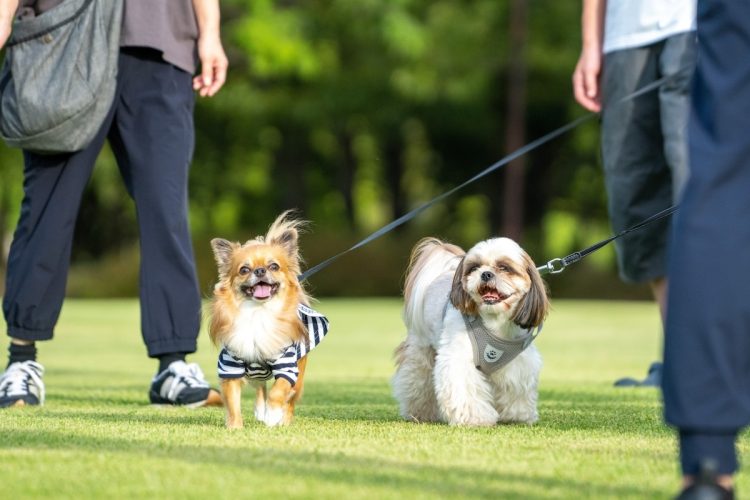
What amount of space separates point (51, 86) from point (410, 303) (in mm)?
1793

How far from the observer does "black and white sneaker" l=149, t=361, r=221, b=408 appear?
582 centimetres

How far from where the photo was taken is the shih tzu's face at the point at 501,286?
5.25 metres

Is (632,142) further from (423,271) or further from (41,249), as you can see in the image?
(41,249)

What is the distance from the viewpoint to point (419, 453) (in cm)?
396

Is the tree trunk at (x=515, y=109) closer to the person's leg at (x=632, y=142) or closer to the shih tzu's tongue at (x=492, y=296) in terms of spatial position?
the person's leg at (x=632, y=142)

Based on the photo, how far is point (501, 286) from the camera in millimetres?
5246

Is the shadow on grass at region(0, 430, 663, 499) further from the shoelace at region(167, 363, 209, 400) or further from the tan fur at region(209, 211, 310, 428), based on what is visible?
the shoelace at region(167, 363, 209, 400)

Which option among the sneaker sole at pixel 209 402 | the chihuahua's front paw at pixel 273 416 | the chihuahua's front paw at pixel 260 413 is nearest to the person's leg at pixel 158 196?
the sneaker sole at pixel 209 402

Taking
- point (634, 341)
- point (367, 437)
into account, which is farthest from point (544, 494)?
point (634, 341)

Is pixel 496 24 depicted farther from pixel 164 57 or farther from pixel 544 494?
pixel 544 494

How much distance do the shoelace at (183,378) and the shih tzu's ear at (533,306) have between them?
1.43m

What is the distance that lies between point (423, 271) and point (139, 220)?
4.21 ft

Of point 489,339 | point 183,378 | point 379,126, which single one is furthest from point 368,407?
point 379,126

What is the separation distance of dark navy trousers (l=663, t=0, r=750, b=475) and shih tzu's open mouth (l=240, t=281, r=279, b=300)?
2339 millimetres
